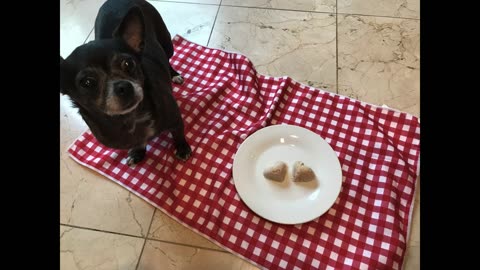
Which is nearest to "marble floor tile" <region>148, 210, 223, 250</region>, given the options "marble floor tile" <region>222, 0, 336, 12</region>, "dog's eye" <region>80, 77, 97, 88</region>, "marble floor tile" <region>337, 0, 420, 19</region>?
"dog's eye" <region>80, 77, 97, 88</region>

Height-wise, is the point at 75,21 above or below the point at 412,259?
above

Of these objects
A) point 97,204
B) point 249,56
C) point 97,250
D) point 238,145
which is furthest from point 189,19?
point 97,250

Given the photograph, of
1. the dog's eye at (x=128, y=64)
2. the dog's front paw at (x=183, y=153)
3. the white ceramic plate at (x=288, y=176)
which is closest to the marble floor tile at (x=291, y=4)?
the white ceramic plate at (x=288, y=176)

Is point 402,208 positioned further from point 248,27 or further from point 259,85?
point 248,27

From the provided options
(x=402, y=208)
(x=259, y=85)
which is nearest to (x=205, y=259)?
(x=402, y=208)

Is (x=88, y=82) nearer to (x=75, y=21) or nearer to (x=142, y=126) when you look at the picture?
(x=142, y=126)

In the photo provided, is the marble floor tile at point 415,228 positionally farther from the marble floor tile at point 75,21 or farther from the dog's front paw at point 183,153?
the marble floor tile at point 75,21
